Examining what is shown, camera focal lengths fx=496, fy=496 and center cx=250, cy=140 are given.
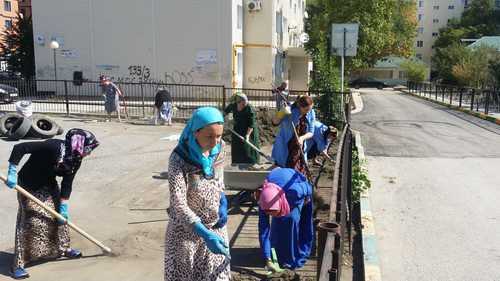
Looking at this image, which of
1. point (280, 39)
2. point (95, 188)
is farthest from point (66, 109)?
point (280, 39)

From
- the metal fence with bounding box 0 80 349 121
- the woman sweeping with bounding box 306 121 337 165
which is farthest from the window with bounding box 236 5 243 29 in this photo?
the woman sweeping with bounding box 306 121 337 165

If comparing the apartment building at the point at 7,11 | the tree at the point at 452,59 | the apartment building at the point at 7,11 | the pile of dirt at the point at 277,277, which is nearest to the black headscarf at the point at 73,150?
the pile of dirt at the point at 277,277

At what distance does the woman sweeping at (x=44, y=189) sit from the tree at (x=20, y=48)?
27357mm

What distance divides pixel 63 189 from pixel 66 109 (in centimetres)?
1511

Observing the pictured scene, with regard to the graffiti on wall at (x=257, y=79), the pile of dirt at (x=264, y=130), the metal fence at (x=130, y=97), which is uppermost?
the graffiti on wall at (x=257, y=79)

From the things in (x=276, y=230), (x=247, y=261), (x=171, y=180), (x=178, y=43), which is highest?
(x=178, y=43)

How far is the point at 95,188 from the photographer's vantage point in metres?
8.23

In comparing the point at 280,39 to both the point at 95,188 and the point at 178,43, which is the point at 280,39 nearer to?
the point at 178,43

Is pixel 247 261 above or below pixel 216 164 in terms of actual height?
below

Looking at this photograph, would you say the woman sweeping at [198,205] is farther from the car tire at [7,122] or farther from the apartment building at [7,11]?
the apartment building at [7,11]

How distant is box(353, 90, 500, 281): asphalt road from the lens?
5.38 meters

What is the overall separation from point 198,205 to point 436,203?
18.2 feet

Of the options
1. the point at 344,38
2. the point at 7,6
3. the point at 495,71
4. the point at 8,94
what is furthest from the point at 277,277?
the point at 7,6

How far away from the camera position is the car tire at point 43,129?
11.3 meters
